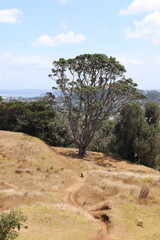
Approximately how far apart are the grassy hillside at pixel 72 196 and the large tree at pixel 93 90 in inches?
254

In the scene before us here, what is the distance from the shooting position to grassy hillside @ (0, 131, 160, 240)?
15195mm

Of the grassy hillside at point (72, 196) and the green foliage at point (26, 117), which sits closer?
the grassy hillside at point (72, 196)

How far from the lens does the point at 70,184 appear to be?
87.8 feet

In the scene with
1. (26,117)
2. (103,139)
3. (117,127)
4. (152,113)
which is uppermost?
(152,113)

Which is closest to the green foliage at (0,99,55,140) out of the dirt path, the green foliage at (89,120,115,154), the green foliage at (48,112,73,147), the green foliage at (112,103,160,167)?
the green foliage at (48,112,73,147)

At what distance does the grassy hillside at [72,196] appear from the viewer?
15195 mm

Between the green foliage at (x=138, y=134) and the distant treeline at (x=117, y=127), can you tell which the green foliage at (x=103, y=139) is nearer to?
the distant treeline at (x=117, y=127)

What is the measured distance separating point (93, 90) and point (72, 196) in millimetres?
16959

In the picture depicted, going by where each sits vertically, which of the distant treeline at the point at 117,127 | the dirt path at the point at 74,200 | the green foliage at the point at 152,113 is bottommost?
the dirt path at the point at 74,200

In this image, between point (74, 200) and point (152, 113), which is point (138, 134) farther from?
point (74, 200)

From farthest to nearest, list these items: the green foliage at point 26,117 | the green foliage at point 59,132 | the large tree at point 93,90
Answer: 1. the green foliage at point 59,132
2. the green foliage at point 26,117
3. the large tree at point 93,90

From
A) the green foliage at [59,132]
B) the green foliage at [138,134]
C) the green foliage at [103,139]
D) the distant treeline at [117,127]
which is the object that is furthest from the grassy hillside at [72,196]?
the green foliage at [59,132]

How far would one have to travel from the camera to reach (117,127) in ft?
150

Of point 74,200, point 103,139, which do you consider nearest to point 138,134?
point 103,139
